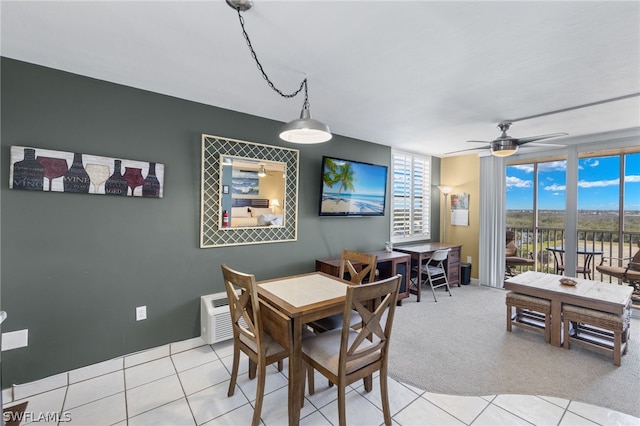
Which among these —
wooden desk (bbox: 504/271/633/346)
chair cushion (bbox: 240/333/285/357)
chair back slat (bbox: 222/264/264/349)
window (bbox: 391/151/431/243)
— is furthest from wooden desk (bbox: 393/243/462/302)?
chair back slat (bbox: 222/264/264/349)

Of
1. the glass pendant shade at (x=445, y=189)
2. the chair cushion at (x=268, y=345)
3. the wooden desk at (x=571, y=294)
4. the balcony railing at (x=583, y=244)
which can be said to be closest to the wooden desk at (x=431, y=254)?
the glass pendant shade at (x=445, y=189)

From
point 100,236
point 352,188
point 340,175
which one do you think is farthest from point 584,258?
point 100,236

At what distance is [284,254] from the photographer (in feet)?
10.9

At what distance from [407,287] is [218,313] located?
8.89ft

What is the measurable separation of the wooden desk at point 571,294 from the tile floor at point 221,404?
1.00m

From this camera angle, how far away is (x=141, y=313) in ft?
8.05

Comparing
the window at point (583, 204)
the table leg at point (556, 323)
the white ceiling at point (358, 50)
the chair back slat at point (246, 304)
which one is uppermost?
the white ceiling at point (358, 50)

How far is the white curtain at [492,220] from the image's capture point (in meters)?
4.56

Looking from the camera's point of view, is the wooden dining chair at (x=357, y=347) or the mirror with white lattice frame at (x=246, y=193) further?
the mirror with white lattice frame at (x=246, y=193)

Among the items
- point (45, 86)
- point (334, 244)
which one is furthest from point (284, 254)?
point (45, 86)

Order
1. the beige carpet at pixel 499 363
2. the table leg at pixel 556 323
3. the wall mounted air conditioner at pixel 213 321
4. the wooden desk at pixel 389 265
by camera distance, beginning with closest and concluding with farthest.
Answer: the beige carpet at pixel 499 363
the wall mounted air conditioner at pixel 213 321
the table leg at pixel 556 323
the wooden desk at pixel 389 265

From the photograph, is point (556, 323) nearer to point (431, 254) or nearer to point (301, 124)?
point (431, 254)

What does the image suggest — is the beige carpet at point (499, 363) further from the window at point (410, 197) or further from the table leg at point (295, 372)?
the window at point (410, 197)

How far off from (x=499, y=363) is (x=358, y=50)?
9.34ft
